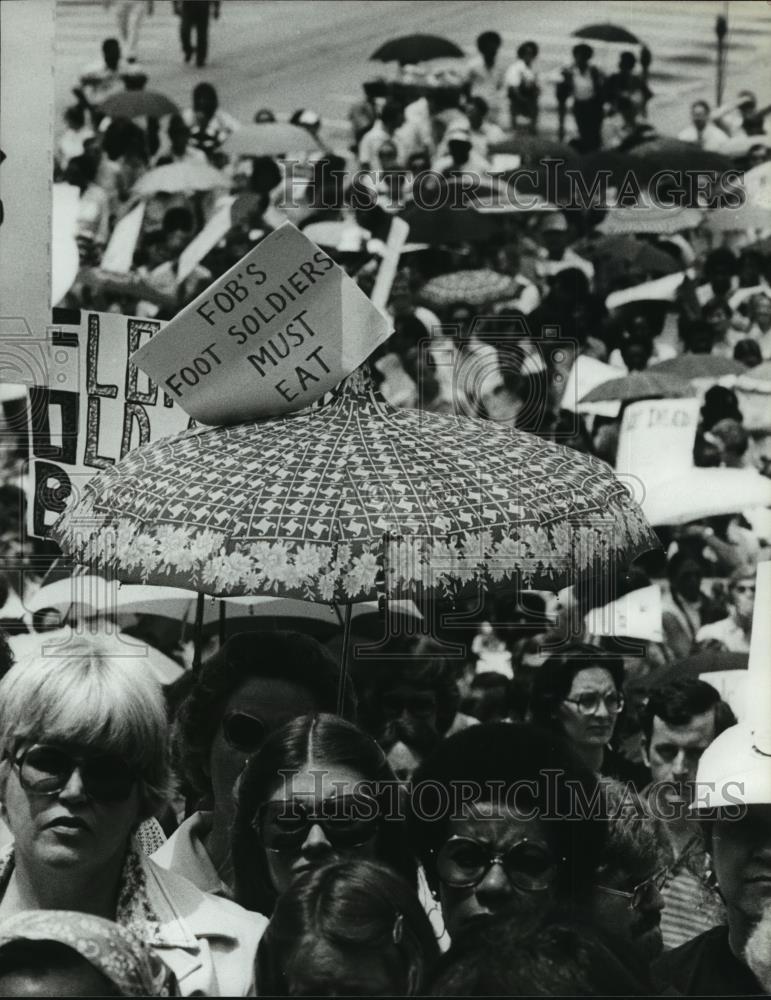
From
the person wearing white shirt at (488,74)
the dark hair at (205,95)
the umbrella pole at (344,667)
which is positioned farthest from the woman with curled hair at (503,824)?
the dark hair at (205,95)

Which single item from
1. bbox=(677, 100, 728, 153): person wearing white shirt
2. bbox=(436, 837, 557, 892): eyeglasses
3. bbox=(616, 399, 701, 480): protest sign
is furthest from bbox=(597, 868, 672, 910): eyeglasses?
bbox=(677, 100, 728, 153): person wearing white shirt

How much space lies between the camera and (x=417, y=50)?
1244 centimetres

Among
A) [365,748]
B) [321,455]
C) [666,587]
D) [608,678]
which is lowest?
[666,587]

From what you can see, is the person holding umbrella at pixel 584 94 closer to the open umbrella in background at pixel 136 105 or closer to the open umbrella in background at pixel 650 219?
the open umbrella in background at pixel 650 219

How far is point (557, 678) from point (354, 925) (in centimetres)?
198

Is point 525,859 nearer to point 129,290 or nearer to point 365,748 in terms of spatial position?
point 365,748

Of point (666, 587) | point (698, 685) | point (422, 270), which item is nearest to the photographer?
point (698, 685)

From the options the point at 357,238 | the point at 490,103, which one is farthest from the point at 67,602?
the point at 490,103

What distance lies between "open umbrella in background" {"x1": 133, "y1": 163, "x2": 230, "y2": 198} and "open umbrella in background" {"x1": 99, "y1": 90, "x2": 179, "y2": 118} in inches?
23.6

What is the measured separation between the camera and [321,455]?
14.4 ft

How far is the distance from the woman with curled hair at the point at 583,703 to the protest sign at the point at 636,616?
1.64m

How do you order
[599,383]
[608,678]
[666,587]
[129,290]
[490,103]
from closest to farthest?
[608,678], [666,587], [599,383], [129,290], [490,103]

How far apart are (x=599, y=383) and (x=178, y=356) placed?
A: 4985mm

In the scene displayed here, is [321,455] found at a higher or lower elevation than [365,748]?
higher
